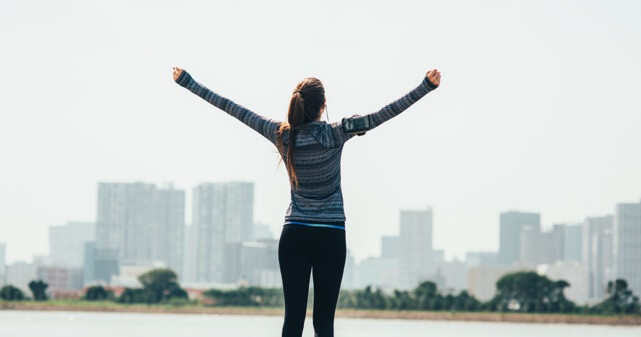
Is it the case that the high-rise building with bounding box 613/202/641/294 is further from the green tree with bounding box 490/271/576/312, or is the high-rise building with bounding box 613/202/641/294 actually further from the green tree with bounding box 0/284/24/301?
the green tree with bounding box 0/284/24/301

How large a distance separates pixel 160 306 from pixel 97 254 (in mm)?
105716

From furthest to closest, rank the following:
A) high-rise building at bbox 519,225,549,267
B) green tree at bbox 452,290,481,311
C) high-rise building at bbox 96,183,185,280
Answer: high-rise building at bbox 519,225,549,267 < high-rise building at bbox 96,183,185,280 < green tree at bbox 452,290,481,311

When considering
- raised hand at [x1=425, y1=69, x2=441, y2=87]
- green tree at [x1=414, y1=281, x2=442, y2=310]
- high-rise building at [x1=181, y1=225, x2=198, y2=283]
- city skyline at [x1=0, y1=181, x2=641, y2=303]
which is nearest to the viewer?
raised hand at [x1=425, y1=69, x2=441, y2=87]

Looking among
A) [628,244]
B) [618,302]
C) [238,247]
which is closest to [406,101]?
[618,302]

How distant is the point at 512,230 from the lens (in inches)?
7146

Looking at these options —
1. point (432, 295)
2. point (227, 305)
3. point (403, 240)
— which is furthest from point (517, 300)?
point (403, 240)

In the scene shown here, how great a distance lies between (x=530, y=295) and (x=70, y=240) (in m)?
139

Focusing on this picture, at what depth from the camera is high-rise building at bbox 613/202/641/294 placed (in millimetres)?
142375

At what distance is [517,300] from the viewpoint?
3806cm

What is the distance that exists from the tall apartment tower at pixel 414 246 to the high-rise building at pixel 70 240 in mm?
45015

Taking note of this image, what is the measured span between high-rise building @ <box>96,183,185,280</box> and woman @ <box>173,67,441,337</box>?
489ft

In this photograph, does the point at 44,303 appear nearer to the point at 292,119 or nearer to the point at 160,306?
the point at 160,306

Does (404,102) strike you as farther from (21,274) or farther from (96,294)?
(21,274)

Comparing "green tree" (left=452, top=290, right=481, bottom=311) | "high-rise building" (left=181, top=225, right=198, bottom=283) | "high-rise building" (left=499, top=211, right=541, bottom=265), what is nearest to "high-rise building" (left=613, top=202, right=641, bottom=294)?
"high-rise building" (left=499, top=211, right=541, bottom=265)
